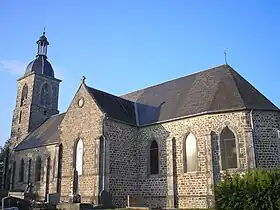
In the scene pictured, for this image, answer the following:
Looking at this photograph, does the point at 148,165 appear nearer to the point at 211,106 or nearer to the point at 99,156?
the point at 99,156

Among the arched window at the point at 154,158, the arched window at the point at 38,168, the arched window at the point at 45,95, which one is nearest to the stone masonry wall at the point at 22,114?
the arched window at the point at 45,95

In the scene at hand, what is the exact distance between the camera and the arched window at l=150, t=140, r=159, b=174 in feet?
79.4

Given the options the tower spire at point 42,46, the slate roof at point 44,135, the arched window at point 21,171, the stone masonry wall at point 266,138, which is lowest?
the arched window at point 21,171

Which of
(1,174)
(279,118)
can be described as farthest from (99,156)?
(1,174)

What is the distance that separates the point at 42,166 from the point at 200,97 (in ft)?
57.8

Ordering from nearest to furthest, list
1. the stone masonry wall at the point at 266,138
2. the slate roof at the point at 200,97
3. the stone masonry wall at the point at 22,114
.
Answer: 1. the stone masonry wall at the point at 266,138
2. the slate roof at the point at 200,97
3. the stone masonry wall at the point at 22,114

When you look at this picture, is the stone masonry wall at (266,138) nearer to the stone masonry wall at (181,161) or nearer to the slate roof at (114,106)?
the stone masonry wall at (181,161)

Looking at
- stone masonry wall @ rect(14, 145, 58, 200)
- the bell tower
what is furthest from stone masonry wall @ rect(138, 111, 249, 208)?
the bell tower

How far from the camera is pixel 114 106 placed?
86.3 ft

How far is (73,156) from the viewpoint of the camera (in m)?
25.8

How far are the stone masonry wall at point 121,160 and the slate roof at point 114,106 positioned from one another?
705 mm

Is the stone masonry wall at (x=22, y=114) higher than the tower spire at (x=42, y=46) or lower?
lower

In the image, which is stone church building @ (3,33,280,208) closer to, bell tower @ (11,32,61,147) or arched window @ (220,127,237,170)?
arched window @ (220,127,237,170)

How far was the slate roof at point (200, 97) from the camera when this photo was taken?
2169 cm
